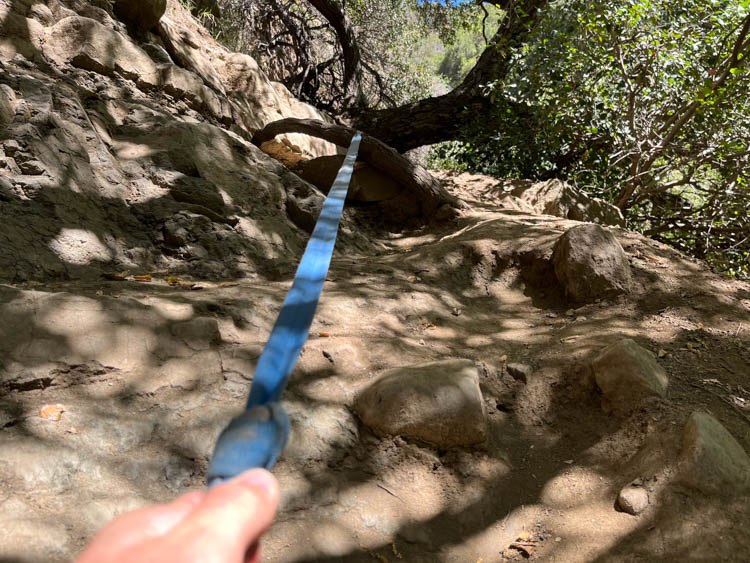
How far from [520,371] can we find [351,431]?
0.92 metres

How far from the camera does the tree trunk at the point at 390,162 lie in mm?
5629

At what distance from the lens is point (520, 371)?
2.52m

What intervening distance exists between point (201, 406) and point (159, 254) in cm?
194

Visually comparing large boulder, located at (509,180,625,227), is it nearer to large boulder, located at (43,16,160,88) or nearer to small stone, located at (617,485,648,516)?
large boulder, located at (43,16,160,88)

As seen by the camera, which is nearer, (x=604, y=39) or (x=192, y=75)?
(x=192, y=75)

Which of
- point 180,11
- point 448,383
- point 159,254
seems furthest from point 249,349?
point 180,11

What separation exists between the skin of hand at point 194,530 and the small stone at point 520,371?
220cm

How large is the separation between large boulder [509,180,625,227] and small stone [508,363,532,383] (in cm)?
434

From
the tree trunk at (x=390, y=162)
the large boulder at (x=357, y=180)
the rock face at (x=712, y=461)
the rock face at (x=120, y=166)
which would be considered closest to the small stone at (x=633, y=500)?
the rock face at (x=712, y=461)

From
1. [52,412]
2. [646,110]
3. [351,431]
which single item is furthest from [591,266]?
[646,110]

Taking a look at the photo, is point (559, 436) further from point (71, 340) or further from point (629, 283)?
point (71, 340)

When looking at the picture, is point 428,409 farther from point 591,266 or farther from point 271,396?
point 591,266

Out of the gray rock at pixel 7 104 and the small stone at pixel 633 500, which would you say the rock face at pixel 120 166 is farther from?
the small stone at pixel 633 500

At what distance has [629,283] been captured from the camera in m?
3.49
